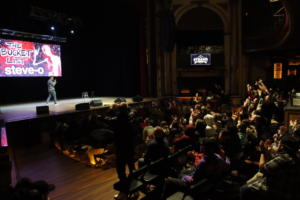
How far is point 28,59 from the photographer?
36.2 feet

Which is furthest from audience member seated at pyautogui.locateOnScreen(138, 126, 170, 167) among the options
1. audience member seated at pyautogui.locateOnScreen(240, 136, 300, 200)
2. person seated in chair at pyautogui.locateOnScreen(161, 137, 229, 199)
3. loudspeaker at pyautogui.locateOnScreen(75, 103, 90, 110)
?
loudspeaker at pyautogui.locateOnScreen(75, 103, 90, 110)

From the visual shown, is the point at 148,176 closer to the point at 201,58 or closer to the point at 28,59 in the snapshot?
the point at 28,59

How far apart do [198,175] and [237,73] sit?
11.2 meters

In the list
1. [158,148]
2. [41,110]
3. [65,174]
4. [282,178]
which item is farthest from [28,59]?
[282,178]

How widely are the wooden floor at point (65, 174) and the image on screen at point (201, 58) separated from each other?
371 inches

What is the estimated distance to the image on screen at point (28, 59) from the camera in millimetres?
10250

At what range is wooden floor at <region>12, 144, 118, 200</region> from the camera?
3.81 m

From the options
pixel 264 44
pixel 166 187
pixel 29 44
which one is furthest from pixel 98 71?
pixel 166 187

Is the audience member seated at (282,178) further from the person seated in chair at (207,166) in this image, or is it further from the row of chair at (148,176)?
A: the row of chair at (148,176)

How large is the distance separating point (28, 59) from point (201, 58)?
8.26 m

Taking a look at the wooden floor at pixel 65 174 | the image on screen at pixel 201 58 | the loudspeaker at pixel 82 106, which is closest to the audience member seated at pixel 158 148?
the wooden floor at pixel 65 174

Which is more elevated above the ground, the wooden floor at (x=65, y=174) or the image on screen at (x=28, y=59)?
the image on screen at (x=28, y=59)

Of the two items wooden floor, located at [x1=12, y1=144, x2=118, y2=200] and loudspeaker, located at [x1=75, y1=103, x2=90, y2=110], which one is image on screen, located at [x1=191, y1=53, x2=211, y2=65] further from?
wooden floor, located at [x1=12, y1=144, x2=118, y2=200]

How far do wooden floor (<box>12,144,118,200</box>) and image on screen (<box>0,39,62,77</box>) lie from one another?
5616 millimetres
